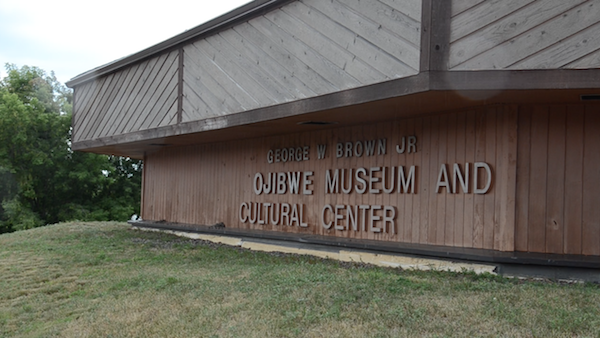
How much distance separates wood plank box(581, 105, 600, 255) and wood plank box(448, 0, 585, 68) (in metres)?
1.65

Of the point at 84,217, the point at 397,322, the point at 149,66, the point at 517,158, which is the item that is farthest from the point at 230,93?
the point at 84,217

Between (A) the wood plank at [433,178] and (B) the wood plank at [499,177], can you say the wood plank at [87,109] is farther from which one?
(B) the wood plank at [499,177]

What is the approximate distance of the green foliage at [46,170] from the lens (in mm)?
30922

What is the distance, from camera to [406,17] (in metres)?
7.21

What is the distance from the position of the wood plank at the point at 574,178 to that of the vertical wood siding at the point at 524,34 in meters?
1.36

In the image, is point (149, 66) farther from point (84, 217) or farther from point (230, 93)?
point (84, 217)

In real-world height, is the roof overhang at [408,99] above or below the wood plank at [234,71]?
below

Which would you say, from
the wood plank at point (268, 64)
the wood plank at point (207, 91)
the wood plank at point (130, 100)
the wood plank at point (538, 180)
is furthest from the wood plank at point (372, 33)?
the wood plank at point (130, 100)

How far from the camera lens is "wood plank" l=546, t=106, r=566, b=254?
747 cm

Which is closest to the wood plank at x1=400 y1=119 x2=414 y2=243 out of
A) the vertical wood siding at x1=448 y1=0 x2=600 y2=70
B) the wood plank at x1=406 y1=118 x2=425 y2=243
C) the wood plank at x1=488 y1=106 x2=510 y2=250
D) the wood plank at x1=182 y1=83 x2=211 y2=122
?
the wood plank at x1=406 y1=118 x2=425 y2=243

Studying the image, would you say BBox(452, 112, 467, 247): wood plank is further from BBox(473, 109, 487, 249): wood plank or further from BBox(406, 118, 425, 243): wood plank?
BBox(406, 118, 425, 243): wood plank

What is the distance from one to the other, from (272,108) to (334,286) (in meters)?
3.93

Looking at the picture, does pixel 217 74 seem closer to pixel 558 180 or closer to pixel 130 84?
pixel 130 84

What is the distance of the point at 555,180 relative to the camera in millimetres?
7496
